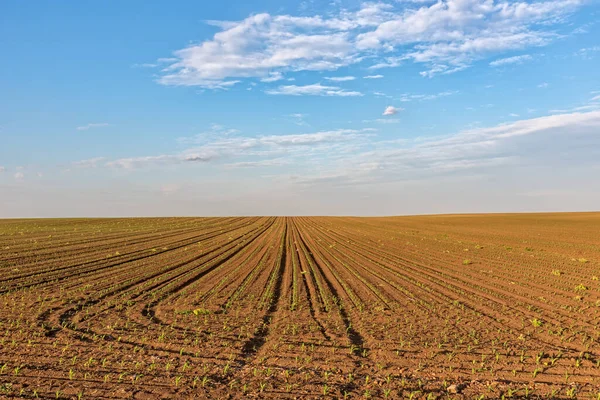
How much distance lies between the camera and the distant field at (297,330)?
7949 millimetres

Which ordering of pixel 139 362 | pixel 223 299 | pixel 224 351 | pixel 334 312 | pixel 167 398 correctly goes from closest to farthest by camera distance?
pixel 167 398
pixel 139 362
pixel 224 351
pixel 334 312
pixel 223 299

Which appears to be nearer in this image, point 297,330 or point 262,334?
point 262,334

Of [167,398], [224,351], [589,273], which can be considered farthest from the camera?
[589,273]

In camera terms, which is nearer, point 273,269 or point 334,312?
point 334,312

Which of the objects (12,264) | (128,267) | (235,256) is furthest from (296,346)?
(12,264)

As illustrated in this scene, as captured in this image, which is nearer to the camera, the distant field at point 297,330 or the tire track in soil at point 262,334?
the distant field at point 297,330

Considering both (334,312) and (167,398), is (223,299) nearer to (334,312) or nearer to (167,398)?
(334,312)

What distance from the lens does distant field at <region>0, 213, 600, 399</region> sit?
795 cm

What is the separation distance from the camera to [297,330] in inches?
437

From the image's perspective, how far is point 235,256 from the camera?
25406mm

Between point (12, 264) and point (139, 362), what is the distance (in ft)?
55.8

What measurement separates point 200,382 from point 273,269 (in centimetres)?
1268

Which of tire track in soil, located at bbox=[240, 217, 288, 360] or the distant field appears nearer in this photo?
the distant field

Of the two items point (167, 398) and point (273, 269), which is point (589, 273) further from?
point (167, 398)
